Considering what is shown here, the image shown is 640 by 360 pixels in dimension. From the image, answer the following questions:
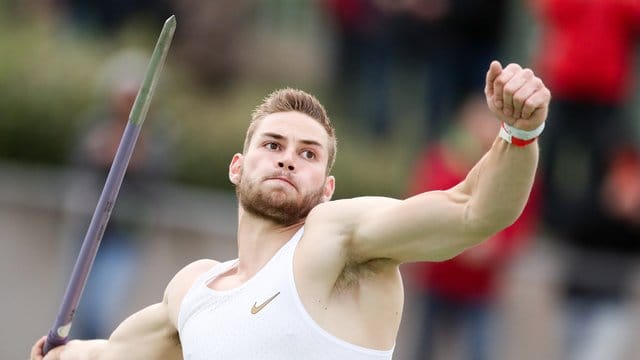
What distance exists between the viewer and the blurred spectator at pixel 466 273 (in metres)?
12.9

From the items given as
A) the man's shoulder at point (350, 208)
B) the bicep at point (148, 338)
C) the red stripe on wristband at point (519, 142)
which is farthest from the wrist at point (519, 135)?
the bicep at point (148, 338)

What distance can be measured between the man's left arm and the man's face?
1.54 feet

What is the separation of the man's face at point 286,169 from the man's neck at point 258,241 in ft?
0.12

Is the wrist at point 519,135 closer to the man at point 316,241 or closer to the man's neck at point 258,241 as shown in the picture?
the man at point 316,241

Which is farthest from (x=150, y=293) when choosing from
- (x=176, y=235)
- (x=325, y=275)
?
(x=325, y=275)

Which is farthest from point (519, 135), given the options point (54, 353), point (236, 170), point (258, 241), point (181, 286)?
point (54, 353)

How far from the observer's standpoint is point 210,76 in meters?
17.6

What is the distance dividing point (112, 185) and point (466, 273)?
5.95m

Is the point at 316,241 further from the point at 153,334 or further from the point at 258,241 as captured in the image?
the point at 153,334

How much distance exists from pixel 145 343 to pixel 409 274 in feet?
20.1

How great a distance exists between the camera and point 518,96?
235 inches

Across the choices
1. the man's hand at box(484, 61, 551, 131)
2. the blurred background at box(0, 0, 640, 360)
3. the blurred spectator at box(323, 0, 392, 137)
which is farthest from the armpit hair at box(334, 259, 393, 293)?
the blurred spectator at box(323, 0, 392, 137)

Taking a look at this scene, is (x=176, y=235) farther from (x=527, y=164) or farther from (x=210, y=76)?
(x=527, y=164)

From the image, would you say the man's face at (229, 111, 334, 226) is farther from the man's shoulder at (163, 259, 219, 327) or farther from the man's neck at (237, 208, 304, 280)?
the man's shoulder at (163, 259, 219, 327)
